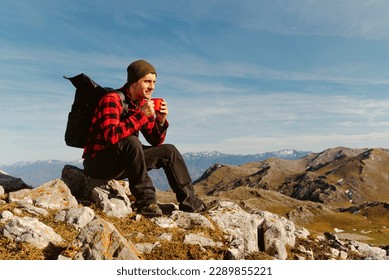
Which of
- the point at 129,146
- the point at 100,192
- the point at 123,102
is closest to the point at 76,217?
the point at 100,192

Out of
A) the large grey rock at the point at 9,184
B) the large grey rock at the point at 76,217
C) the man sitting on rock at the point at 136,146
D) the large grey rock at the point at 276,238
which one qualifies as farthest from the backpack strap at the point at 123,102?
the large grey rock at the point at 276,238

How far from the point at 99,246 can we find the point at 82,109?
536 centimetres

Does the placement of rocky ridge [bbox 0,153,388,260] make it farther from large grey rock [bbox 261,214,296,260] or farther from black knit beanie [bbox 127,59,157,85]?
black knit beanie [bbox 127,59,157,85]

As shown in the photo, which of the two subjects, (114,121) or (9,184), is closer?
(114,121)

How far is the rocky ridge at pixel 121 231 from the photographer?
301 inches

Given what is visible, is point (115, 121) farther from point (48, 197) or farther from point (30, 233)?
point (48, 197)

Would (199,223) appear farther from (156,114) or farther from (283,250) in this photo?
(156,114)

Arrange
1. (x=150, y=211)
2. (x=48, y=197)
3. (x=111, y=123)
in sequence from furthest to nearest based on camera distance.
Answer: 1. (x=48, y=197)
2. (x=150, y=211)
3. (x=111, y=123)

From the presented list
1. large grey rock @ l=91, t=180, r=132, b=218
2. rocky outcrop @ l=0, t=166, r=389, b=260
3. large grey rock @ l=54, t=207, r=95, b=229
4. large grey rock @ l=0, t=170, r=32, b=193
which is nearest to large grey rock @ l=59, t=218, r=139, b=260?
rocky outcrop @ l=0, t=166, r=389, b=260

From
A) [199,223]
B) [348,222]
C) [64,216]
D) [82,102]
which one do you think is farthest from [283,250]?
[348,222]

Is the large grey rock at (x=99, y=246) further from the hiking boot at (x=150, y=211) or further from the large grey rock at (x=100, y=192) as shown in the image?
the large grey rock at (x=100, y=192)

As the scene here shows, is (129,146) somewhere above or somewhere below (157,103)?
below

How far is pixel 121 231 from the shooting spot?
32.9 feet

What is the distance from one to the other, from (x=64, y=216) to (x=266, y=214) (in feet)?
27.1
